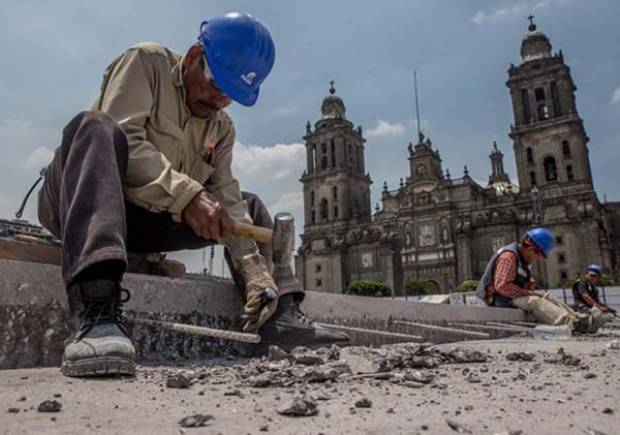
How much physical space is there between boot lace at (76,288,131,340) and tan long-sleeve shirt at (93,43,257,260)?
394mm

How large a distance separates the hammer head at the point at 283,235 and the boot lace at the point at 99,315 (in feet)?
2.46

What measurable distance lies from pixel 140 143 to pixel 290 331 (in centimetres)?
90

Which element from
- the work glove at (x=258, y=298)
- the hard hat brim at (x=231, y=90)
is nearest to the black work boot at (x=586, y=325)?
the work glove at (x=258, y=298)

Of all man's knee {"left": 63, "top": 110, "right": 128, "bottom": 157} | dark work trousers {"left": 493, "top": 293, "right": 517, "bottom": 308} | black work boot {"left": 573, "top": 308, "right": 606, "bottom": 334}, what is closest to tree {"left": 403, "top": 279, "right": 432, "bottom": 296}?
dark work trousers {"left": 493, "top": 293, "right": 517, "bottom": 308}

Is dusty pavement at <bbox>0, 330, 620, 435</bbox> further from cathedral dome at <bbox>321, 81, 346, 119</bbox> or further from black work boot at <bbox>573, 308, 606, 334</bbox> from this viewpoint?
cathedral dome at <bbox>321, 81, 346, 119</bbox>

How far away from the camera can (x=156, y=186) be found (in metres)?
1.66

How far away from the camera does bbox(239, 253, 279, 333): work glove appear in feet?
6.37

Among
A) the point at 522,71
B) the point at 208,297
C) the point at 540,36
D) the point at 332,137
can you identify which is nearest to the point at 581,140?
the point at 522,71

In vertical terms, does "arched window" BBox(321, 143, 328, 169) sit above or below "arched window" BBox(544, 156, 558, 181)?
above

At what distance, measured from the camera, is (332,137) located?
50500 mm

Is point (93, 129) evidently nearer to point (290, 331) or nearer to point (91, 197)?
point (91, 197)

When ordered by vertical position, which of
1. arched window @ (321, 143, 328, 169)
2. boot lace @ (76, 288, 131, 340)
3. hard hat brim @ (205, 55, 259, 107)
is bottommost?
boot lace @ (76, 288, 131, 340)

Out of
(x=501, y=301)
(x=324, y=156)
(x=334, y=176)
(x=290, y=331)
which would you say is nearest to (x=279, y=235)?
(x=290, y=331)

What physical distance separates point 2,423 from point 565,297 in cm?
2401
